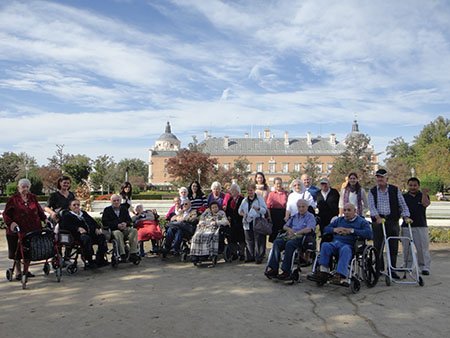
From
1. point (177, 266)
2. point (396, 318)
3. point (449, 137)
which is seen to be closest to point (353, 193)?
point (396, 318)

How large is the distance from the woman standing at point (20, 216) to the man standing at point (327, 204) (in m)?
4.54

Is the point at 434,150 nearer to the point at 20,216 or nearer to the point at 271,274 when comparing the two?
the point at 271,274

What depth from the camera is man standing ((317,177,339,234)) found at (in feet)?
22.7

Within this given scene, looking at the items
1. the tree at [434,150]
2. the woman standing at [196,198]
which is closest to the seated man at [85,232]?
the woman standing at [196,198]

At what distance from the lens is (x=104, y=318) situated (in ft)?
13.8

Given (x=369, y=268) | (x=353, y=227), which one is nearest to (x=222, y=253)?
(x=353, y=227)

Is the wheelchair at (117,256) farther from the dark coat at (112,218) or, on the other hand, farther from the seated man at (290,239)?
the seated man at (290,239)

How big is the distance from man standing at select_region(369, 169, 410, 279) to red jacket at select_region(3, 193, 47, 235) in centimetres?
508

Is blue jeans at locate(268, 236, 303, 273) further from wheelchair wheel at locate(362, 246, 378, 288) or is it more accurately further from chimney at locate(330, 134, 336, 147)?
chimney at locate(330, 134, 336, 147)

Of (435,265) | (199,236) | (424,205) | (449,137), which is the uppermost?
(449,137)

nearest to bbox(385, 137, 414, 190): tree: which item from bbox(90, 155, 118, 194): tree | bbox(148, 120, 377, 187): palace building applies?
bbox(148, 120, 377, 187): palace building

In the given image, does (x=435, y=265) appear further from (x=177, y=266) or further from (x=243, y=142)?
(x=243, y=142)

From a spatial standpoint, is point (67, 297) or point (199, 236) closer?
point (67, 297)

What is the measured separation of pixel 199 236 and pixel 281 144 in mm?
76291
